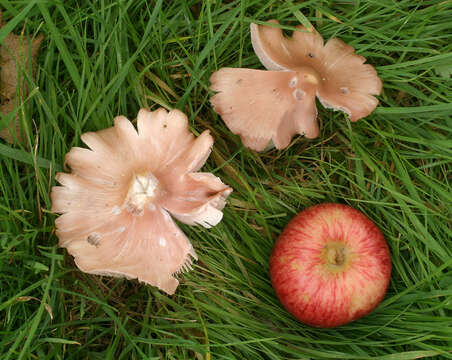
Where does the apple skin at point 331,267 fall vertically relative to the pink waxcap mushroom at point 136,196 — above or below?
below

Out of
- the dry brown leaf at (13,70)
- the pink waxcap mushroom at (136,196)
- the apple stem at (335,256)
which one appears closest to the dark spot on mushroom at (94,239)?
the pink waxcap mushroom at (136,196)

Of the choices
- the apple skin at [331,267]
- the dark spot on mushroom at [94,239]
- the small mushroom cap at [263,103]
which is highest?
the small mushroom cap at [263,103]

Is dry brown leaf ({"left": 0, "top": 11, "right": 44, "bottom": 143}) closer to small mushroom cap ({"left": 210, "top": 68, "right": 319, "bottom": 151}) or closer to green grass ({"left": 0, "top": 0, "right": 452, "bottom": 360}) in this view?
green grass ({"left": 0, "top": 0, "right": 452, "bottom": 360})

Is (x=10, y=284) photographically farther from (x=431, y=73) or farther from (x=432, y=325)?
(x=431, y=73)

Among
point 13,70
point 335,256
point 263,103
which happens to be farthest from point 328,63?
point 13,70

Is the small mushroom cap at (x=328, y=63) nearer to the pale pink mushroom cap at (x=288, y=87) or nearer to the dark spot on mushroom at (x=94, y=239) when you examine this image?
the pale pink mushroom cap at (x=288, y=87)

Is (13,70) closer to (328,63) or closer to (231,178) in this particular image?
(231,178)
